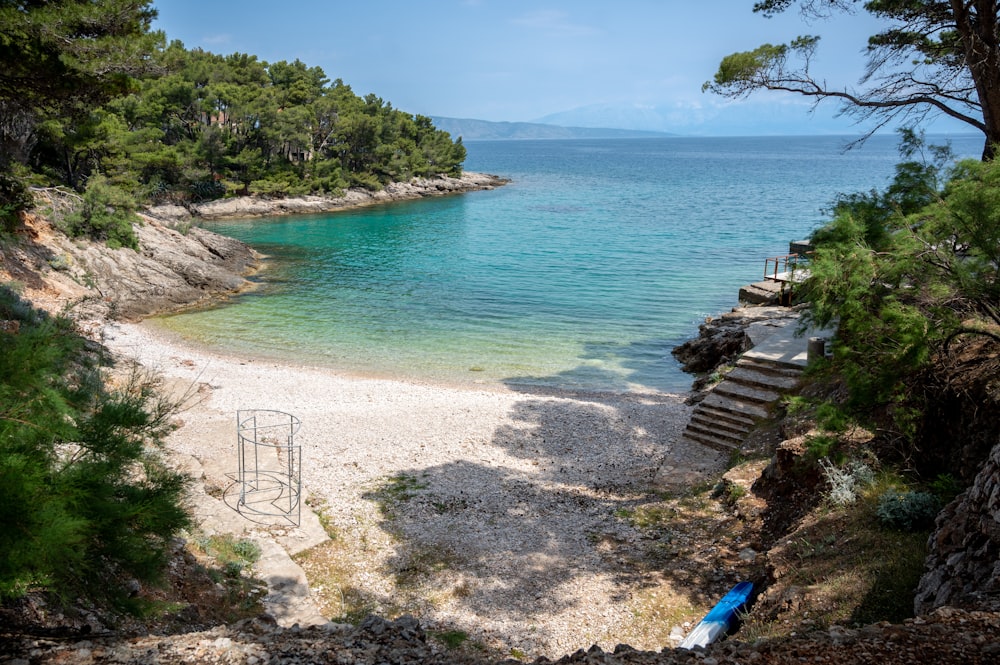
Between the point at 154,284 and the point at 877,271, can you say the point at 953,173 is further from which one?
the point at 154,284

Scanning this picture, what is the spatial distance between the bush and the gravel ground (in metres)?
2.92

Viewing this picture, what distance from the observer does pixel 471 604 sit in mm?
9164

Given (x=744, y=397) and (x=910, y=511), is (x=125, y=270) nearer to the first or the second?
(x=744, y=397)

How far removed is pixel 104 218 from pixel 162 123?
123 ft

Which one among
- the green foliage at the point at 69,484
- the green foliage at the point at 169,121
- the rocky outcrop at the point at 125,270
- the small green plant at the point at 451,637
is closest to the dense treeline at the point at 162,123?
the green foliage at the point at 169,121

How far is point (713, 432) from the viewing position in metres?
14.8

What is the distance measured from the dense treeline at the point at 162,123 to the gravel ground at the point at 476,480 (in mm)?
6323

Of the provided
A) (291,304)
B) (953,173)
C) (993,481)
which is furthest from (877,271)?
(291,304)

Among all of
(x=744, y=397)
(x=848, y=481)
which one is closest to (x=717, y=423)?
(x=744, y=397)

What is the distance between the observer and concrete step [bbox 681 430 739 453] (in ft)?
47.0

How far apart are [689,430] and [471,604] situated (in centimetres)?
764

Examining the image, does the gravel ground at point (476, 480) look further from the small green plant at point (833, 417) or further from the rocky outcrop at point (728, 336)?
the small green plant at point (833, 417)

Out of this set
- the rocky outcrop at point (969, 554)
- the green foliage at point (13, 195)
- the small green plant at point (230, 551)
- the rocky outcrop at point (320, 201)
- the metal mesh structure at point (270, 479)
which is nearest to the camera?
the rocky outcrop at point (969, 554)

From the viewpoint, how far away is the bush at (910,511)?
319 inches
